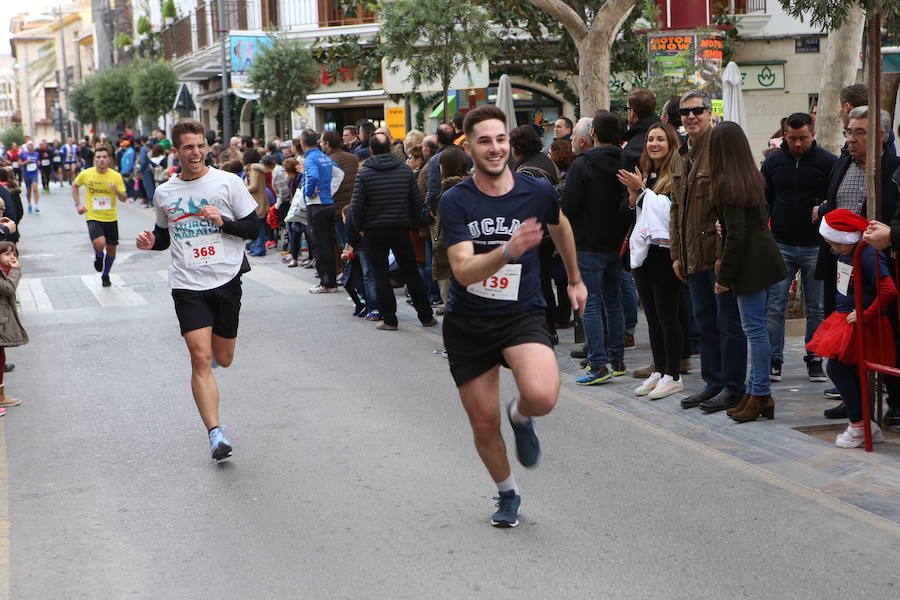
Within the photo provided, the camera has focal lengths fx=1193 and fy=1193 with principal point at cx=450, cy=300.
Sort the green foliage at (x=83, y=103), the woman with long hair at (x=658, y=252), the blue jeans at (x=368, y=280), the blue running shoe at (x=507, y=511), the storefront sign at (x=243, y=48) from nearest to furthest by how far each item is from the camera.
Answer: the blue running shoe at (x=507, y=511) → the woman with long hair at (x=658, y=252) → the blue jeans at (x=368, y=280) → the storefront sign at (x=243, y=48) → the green foliage at (x=83, y=103)

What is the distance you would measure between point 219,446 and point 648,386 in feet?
10.4

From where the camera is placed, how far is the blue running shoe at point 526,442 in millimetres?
5273

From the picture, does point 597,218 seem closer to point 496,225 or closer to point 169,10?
point 496,225

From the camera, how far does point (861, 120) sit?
7.30 meters

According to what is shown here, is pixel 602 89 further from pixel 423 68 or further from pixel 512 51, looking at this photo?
pixel 512 51

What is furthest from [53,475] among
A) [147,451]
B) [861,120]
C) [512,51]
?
[512,51]

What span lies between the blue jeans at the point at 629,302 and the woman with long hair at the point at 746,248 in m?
2.66

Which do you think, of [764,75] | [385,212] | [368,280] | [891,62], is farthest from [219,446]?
[764,75]

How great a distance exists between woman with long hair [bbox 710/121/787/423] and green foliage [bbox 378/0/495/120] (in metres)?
11.7

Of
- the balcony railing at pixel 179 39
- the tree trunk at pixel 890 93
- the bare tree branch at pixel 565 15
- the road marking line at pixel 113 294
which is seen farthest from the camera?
the balcony railing at pixel 179 39

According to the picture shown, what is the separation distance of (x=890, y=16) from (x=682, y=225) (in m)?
1.75

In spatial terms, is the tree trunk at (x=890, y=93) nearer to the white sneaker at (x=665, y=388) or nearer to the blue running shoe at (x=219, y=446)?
the white sneaker at (x=665, y=388)

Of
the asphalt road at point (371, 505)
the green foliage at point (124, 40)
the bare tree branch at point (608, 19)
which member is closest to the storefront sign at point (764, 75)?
the bare tree branch at point (608, 19)

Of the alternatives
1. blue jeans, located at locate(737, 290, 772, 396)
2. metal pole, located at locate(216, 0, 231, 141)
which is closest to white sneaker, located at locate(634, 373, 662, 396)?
blue jeans, located at locate(737, 290, 772, 396)
